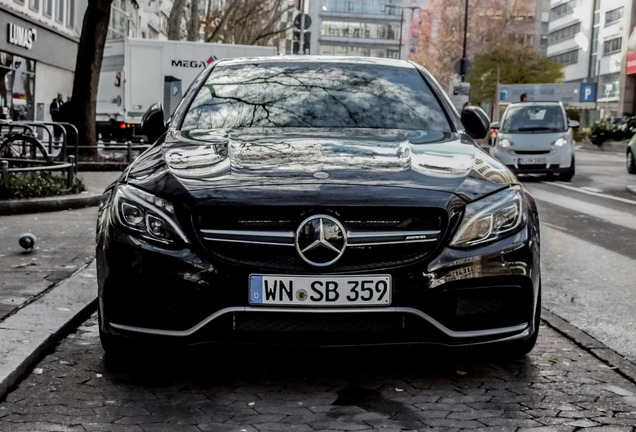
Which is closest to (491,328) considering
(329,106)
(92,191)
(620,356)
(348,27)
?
(620,356)

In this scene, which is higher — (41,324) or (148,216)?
(148,216)

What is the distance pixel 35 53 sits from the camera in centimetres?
3347

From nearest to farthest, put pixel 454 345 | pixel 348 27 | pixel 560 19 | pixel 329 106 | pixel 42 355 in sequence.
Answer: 1. pixel 454 345
2. pixel 42 355
3. pixel 329 106
4. pixel 560 19
5. pixel 348 27

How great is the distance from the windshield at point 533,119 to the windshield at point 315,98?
16.3m

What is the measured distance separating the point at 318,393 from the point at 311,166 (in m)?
0.95

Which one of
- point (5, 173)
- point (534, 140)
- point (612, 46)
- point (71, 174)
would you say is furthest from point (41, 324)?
point (612, 46)

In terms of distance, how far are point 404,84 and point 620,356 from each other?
1.97 metres

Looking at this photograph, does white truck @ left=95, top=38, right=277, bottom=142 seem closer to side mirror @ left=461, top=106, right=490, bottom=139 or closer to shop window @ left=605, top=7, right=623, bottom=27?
side mirror @ left=461, top=106, right=490, bottom=139

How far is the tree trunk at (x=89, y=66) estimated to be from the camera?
19172 millimetres

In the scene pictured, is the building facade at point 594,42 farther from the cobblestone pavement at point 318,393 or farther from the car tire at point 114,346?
the car tire at point 114,346

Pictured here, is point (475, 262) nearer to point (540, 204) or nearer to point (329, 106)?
point (329, 106)

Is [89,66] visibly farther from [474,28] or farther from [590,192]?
[474,28]

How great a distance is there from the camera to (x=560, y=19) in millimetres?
114750

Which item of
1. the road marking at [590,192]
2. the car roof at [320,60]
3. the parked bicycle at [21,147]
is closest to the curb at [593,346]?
the car roof at [320,60]
